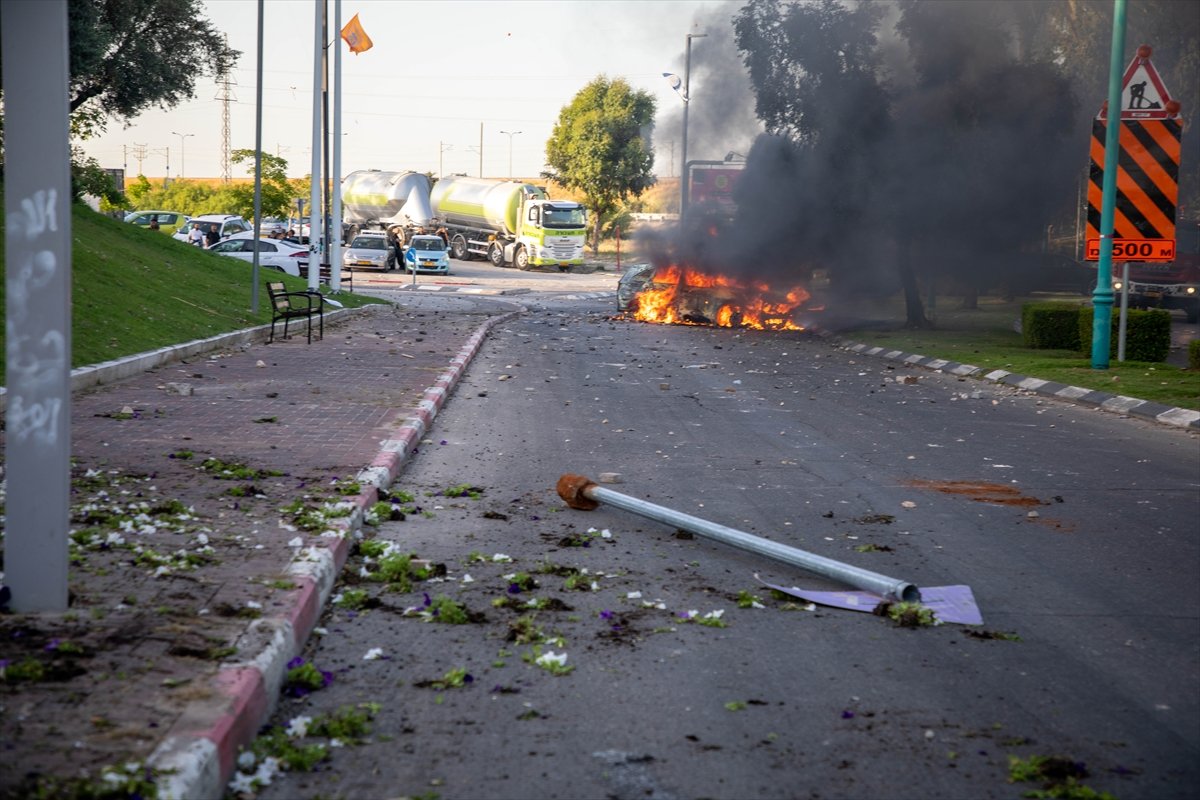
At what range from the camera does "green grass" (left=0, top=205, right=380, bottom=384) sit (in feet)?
52.3

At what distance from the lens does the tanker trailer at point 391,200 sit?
60062 mm

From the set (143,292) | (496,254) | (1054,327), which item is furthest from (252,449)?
(496,254)

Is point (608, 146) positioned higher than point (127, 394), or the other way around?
point (608, 146)

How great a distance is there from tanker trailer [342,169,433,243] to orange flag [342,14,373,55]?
81.2 ft

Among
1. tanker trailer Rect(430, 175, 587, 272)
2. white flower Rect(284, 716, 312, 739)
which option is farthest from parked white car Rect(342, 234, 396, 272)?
white flower Rect(284, 716, 312, 739)

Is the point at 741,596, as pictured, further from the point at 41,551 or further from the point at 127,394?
the point at 127,394

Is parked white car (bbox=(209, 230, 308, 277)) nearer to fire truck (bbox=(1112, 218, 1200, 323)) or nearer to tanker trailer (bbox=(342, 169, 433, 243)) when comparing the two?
tanker trailer (bbox=(342, 169, 433, 243))

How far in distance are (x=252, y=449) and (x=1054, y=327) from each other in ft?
48.4

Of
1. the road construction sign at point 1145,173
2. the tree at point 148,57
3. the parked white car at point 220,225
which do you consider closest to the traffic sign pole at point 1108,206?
the road construction sign at point 1145,173

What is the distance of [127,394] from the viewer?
12641 mm

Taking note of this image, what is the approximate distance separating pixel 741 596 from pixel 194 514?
10.2 ft

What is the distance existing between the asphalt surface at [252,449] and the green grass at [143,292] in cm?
64

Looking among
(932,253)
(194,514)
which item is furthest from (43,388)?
(932,253)

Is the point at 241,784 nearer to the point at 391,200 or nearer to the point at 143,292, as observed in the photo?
the point at 143,292
